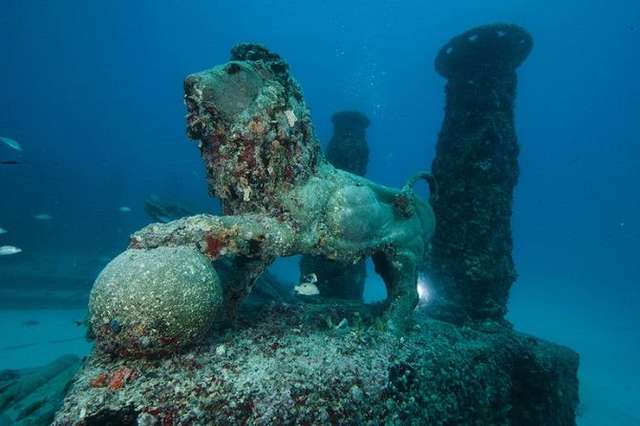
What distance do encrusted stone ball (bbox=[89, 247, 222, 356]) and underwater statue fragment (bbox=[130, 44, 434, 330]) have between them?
1.50ft

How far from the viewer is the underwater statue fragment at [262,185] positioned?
3.64 m

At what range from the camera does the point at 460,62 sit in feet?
29.3

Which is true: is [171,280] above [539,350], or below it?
above

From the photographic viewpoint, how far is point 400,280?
511 cm

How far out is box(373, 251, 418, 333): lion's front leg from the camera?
4.86m

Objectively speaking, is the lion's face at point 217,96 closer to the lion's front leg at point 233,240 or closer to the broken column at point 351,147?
the lion's front leg at point 233,240

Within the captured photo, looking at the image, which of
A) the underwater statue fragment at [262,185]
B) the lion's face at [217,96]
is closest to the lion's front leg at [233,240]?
the underwater statue fragment at [262,185]

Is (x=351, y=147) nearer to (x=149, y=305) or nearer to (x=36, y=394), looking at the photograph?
(x=149, y=305)

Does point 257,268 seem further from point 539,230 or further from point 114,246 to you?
point 539,230

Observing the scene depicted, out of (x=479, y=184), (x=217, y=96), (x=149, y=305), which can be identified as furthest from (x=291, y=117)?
(x=479, y=184)

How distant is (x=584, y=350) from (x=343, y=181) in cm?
3021

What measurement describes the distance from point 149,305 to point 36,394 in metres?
5.41

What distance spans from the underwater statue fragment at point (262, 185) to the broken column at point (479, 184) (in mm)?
3493

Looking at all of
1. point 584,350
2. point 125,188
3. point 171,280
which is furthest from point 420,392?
point 125,188
